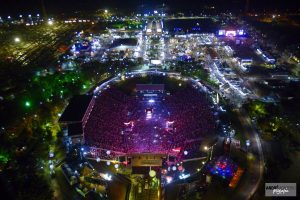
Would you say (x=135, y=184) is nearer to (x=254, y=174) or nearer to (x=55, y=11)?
(x=254, y=174)

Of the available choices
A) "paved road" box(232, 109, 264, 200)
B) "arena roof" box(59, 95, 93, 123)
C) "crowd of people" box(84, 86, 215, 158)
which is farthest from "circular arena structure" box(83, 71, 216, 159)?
"paved road" box(232, 109, 264, 200)

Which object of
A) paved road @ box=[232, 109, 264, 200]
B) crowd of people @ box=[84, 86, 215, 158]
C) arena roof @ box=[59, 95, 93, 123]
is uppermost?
arena roof @ box=[59, 95, 93, 123]

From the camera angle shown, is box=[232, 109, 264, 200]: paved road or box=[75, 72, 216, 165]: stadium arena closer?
box=[232, 109, 264, 200]: paved road

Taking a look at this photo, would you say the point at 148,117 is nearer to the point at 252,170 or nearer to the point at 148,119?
the point at 148,119

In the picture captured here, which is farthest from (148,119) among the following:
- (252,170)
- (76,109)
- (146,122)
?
(252,170)

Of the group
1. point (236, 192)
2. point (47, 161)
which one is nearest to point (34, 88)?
point (47, 161)

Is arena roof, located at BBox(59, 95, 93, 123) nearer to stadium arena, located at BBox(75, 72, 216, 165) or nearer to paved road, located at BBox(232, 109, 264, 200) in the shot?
stadium arena, located at BBox(75, 72, 216, 165)

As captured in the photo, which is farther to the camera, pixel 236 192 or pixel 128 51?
pixel 128 51
